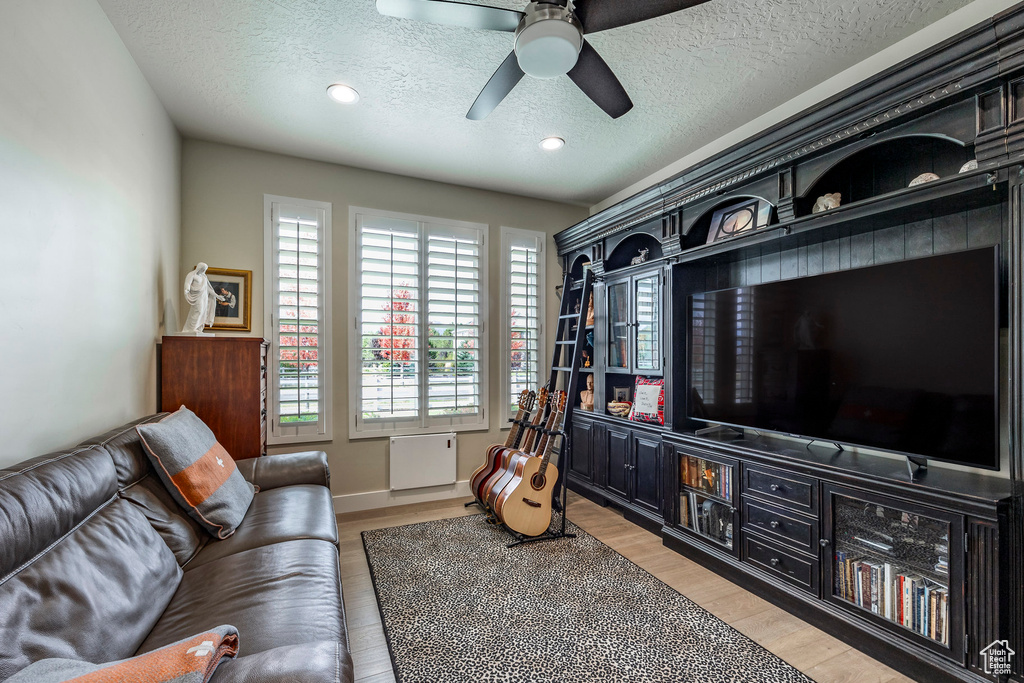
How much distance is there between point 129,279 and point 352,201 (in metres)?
1.76

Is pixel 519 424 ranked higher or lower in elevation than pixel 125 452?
lower

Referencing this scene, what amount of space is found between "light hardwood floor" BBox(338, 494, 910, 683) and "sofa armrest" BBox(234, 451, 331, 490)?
59 centimetres

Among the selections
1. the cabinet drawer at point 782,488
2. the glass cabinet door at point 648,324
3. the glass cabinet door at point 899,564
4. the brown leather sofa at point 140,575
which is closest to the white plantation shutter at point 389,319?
the brown leather sofa at point 140,575

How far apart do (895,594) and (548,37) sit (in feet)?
8.52

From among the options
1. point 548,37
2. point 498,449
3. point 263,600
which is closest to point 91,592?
point 263,600

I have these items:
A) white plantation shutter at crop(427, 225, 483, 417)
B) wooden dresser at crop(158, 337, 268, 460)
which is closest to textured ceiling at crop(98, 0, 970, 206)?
white plantation shutter at crop(427, 225, 483, 417)

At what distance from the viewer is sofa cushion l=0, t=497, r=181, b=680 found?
0.92m

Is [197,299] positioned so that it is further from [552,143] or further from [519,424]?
[552,143]

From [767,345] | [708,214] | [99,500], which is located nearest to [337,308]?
[99,500]

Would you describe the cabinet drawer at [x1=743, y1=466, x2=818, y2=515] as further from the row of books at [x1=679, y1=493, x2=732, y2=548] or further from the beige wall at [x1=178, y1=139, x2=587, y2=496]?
the beige wall at [x1=178, y1=139, x2=587, y2=496]

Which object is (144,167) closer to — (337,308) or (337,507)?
(337,308)

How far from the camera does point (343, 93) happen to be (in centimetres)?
261

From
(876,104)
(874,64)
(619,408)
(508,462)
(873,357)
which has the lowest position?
(508,462)

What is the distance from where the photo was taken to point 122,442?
1739 mm
